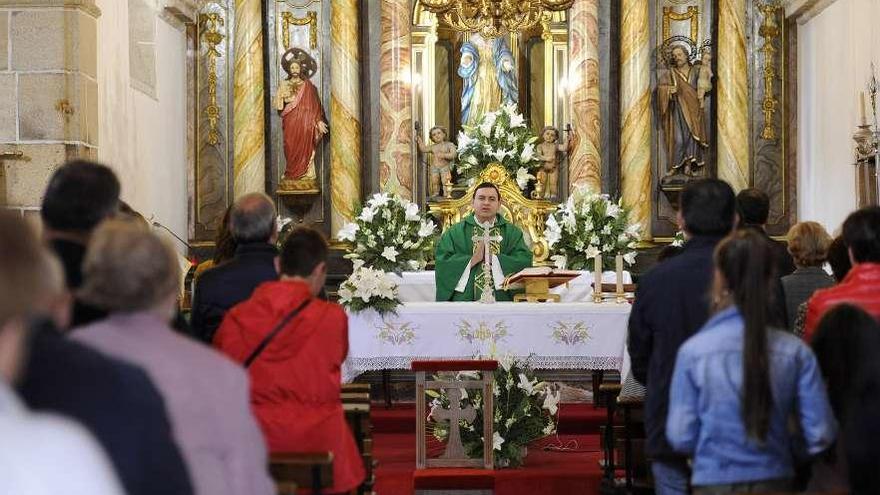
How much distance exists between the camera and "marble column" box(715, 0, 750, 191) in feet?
53.5

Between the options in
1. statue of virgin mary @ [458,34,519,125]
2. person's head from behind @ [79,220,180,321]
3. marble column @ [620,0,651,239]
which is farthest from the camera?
statue of virgin mary @ [458,34,519,125]

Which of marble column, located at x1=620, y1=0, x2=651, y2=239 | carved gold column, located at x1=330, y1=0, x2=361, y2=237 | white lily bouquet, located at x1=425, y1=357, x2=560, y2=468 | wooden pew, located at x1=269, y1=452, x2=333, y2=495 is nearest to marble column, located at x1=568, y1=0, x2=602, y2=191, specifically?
marble column, located at x1=620, y1=0, x2=651, y2=239

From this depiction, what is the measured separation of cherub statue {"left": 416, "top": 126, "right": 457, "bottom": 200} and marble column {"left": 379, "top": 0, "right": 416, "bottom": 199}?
0.29 meters

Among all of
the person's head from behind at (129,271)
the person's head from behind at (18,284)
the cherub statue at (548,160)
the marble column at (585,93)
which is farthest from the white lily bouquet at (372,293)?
the person's head from behind at (18,284)

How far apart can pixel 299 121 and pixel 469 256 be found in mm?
6078

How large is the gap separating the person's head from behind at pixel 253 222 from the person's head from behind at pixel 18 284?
373 cm

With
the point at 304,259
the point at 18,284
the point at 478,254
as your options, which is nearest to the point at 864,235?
the point at 304,259

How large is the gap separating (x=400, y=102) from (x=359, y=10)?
1460 millimetres

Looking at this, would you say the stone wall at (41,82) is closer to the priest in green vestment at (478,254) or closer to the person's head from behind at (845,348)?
the priest in green vestment at (478,254)

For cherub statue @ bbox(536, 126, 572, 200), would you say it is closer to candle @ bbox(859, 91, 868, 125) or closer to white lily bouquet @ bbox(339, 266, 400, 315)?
candle @ bbox(859, 91, 868, 125)

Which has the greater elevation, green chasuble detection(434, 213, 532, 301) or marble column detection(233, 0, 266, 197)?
marble column detection(233, 0, 266, 197)

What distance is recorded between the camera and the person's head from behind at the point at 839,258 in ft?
20.3

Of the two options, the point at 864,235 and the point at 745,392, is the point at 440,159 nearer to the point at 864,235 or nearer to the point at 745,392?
the point at 864,235

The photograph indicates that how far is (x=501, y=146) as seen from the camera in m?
14.7
